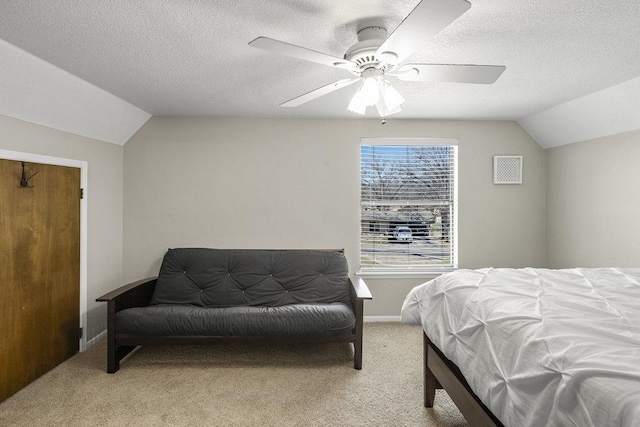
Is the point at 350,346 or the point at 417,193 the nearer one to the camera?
the point at 350,346

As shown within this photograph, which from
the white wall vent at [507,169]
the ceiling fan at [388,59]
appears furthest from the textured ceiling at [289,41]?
the white wall vent at [507,169]

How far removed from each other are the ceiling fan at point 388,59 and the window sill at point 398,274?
Result: 2.12 metres

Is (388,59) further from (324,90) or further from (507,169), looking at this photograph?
(507,169)

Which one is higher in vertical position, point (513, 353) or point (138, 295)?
point (513, 353)

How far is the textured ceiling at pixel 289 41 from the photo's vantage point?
5.31ft

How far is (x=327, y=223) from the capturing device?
374cm

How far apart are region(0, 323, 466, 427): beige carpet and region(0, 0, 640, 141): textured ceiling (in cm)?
222

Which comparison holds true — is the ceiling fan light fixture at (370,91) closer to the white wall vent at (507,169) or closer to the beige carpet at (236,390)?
the beige carpet at (236,390)

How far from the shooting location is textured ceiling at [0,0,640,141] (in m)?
1.62

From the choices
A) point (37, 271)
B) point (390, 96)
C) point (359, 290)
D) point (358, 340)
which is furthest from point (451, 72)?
point (37, 271)

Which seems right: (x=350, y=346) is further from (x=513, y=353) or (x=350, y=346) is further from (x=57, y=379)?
(x=57, y=379)

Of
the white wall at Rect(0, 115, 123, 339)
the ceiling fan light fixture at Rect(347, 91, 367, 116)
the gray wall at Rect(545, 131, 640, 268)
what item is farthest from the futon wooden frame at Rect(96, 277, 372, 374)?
the gray wall at Rect(545, 131, 640, 268)

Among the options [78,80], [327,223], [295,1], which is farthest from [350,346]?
[78,80]

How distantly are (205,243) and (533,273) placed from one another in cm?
298
